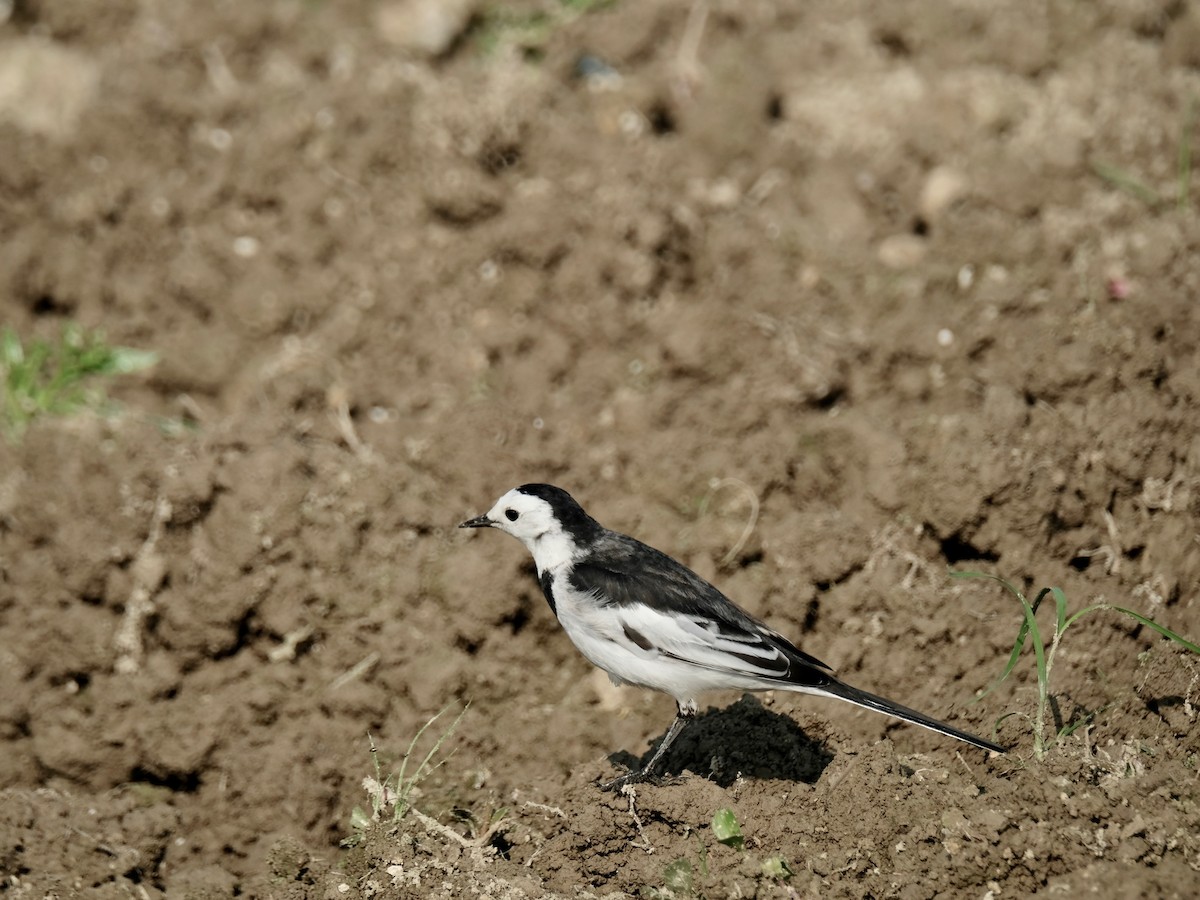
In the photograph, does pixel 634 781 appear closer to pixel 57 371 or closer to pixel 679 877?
pixel 679 877

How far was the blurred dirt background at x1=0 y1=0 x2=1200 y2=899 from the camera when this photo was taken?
4383 millimetres

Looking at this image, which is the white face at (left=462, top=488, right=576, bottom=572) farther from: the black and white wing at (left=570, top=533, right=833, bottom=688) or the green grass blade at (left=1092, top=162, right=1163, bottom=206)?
the green grass blade at (left=1092, top=162, right=1163, bottom=206)

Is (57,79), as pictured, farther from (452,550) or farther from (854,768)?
(854,768)

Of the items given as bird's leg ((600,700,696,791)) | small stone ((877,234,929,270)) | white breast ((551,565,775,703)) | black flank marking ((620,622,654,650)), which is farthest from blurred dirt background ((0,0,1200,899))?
black flank marking ((620,622,654,650))

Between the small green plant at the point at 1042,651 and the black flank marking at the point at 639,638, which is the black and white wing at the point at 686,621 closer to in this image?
the black flank marking at the point at 639,638

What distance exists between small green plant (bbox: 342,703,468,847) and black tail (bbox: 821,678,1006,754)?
56.9 inches

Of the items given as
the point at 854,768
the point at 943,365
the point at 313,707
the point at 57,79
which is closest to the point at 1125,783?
the point at 854,768

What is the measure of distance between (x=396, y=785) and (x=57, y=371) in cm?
326

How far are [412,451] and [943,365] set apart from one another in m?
2.58

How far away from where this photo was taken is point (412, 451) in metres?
5.77

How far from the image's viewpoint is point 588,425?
5992 millimetres

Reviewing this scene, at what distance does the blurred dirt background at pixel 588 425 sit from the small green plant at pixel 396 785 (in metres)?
0.08

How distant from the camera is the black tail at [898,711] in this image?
425 cm

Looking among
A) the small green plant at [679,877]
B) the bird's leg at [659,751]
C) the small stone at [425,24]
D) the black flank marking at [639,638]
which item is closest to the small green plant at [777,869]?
the small green plant at [679,877]
